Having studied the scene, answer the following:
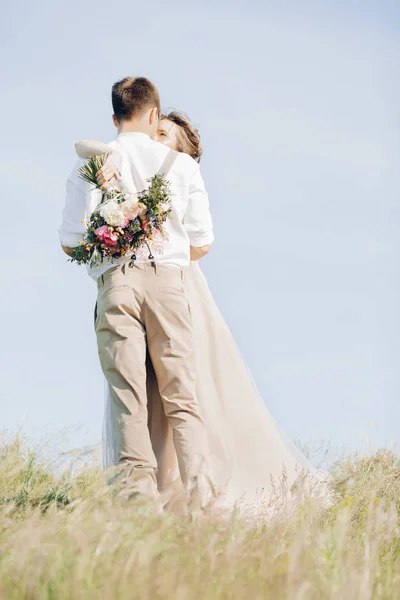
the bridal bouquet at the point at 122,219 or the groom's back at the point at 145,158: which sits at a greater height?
the groom's back at the point at 145,158

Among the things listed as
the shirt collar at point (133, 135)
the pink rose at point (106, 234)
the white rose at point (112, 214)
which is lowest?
the pink rose at point (106, 234)

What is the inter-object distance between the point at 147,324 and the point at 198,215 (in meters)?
0.72

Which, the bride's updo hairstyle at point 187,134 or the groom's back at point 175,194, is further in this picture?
the bride's updo hairstyle at point 187,134

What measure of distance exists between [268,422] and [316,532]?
287cm

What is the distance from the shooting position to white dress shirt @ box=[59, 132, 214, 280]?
511 centimetres

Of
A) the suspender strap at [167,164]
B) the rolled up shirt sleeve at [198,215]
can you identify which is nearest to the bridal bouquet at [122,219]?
the suspender strap at [167,164]

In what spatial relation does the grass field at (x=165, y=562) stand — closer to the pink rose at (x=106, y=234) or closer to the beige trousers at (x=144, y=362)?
the beige trousers at (x=144, y=362)

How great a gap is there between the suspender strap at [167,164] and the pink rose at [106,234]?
1.71ft

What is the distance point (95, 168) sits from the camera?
501cm

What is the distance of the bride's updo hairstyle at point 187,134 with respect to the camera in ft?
21.4

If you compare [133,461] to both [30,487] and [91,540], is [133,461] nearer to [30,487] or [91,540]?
[30,487]

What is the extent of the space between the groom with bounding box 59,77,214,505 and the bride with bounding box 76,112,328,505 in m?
0.31

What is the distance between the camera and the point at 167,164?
5.21 m

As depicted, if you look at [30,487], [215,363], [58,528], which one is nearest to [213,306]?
[215,363]
